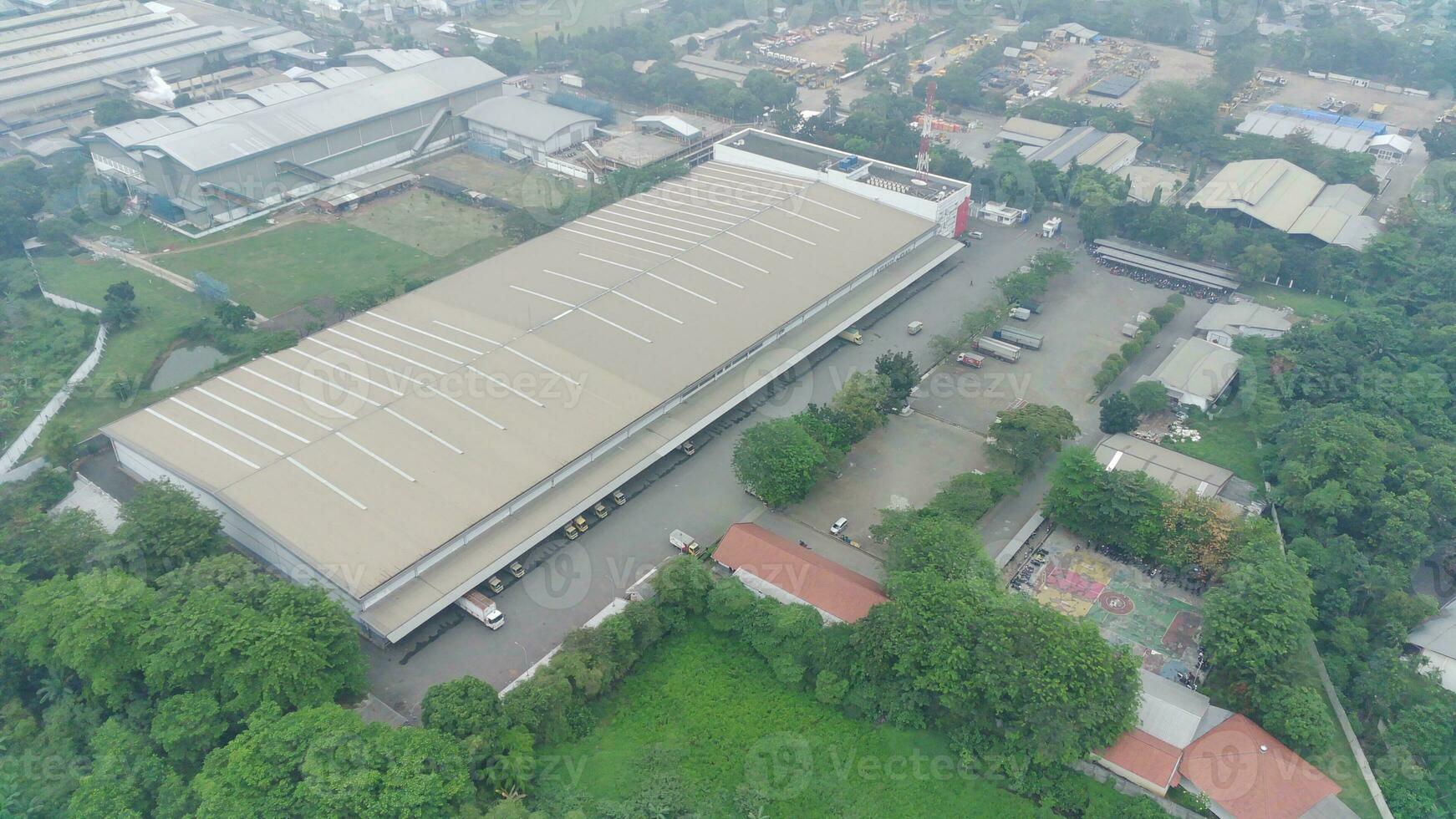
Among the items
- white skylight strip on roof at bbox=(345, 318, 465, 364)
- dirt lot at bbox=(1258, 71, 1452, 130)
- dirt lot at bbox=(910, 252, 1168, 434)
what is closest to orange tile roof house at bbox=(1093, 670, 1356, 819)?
dirt lot at bbox=(910, 252, 1168, 434)

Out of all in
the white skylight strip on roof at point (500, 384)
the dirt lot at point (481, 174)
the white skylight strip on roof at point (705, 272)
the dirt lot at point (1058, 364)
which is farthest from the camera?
the dirt lot at point (481, 174)

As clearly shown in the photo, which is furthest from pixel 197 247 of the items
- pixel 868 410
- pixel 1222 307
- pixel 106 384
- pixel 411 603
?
pixel 1222 307

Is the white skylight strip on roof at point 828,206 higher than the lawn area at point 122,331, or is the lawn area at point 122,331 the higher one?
the white skylight strip on roof at point 828,206

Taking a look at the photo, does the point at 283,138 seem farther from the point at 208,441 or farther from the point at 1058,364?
the point at 1058,364

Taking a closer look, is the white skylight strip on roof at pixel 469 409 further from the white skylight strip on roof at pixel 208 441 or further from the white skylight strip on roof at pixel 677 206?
the white skylight strip on roof at pixel 677 206

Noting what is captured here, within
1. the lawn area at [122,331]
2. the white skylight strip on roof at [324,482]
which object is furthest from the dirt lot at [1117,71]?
the white skylight strip on roof at [324,482]

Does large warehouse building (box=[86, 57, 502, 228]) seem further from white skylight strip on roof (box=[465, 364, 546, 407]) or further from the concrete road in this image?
the concrete road
